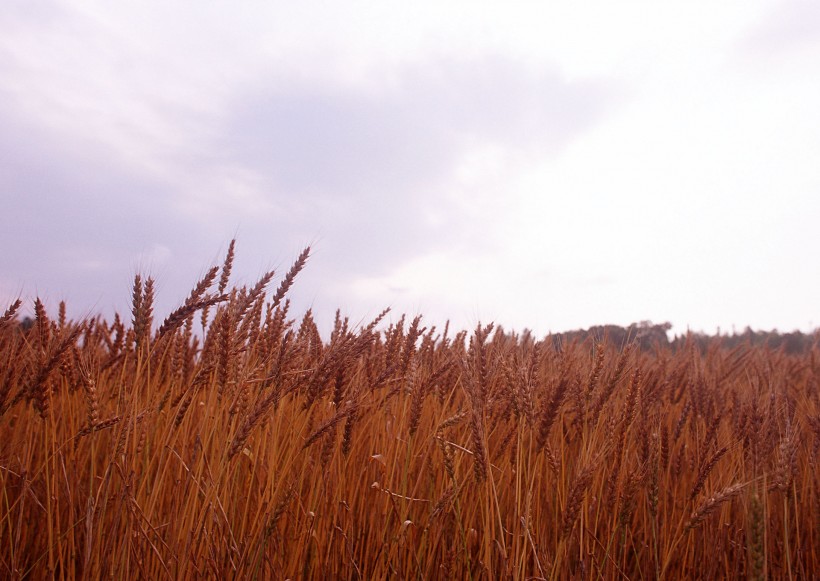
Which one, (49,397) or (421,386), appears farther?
(49,397)

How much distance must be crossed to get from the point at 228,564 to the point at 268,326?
98cm

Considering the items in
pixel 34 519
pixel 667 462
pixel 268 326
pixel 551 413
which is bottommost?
pixel 34 519

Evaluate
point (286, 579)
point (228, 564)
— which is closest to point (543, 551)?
point (286, 579)

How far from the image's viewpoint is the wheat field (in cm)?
167

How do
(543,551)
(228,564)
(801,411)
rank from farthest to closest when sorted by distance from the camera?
1. (801,411)
2. (228,564)
3. (543,551)

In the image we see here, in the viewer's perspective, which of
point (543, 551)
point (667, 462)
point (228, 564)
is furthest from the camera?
point (667, 462)

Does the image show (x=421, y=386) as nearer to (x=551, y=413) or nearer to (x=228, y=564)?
(x=551, y=413)

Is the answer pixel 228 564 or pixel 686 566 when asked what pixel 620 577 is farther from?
pixel 228 564

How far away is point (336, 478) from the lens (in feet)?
7.25

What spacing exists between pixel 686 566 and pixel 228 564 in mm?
1924

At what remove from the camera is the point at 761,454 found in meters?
2.32

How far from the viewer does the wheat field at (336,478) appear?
65.6 inches

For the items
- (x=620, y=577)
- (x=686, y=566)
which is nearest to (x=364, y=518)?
(x=620, y=577)

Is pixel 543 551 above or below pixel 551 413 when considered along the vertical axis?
below
